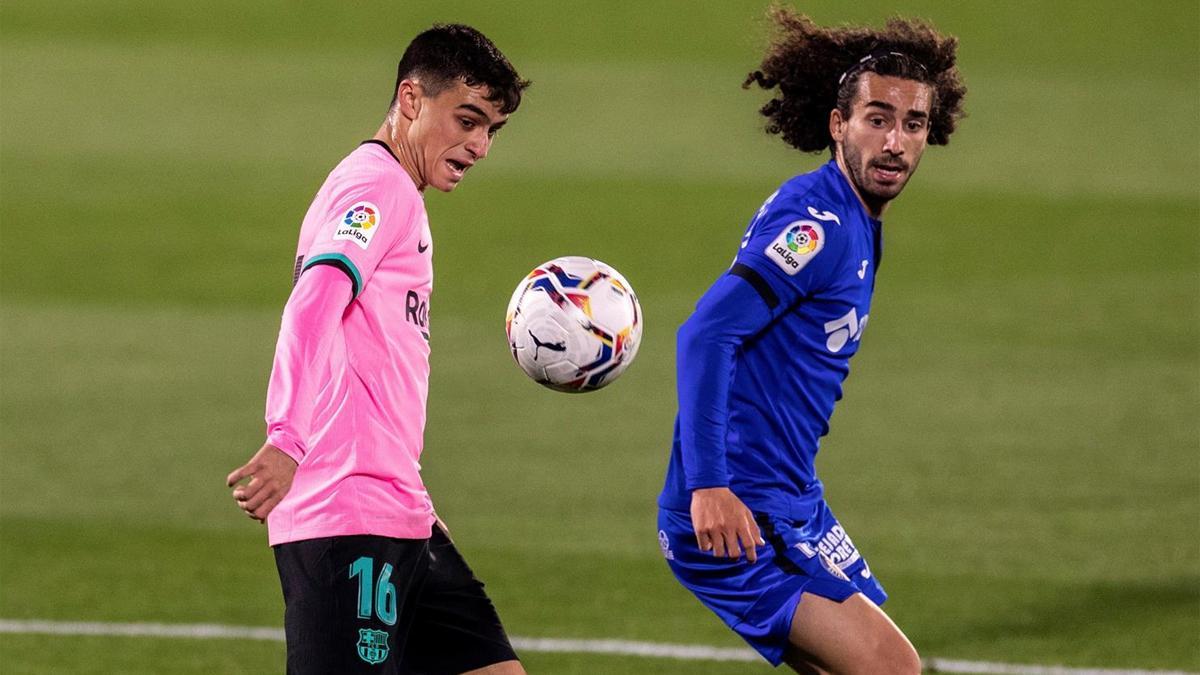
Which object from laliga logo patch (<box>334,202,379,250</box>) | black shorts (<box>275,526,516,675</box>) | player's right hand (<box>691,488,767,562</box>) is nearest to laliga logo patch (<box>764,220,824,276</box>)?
player's right hand (<box>691,488,767,562</box>)

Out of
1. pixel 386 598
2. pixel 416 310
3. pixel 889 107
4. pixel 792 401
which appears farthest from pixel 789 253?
pixel 386 598

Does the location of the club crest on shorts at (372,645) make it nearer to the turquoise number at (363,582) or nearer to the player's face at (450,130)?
the turquoise number at (363,582)

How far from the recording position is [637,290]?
14664mm

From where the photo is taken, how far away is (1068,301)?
46.1 ft

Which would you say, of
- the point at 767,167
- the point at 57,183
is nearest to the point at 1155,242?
the point at 767,167

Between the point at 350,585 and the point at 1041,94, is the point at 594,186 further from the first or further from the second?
the point at 350,585

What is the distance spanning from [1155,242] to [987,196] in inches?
90.0

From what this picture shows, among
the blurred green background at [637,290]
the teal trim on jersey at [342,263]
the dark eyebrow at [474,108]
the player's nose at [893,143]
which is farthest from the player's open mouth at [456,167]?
the blurred green background at [637,290]

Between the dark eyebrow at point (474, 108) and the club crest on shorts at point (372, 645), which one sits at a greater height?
the dark eyebrow at point (474, 108)

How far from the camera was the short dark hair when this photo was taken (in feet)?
15.5

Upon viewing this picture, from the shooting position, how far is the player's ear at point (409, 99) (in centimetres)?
473

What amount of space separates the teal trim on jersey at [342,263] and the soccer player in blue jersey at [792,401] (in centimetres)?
89

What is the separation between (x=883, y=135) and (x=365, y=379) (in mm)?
1627

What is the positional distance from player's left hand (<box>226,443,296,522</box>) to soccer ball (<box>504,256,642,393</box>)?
105cm
